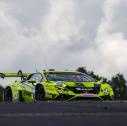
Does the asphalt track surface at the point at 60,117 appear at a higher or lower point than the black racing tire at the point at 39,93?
lower

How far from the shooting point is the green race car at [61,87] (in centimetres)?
2100

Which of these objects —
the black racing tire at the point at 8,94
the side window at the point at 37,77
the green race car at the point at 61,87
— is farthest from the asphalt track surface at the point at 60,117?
the black racing tire at the point at 8,94

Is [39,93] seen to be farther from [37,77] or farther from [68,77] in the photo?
[37,77]

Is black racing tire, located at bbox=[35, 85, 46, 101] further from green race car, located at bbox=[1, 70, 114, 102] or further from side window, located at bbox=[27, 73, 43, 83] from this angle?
side window, located at bbox=[27, 73, 43, 83]

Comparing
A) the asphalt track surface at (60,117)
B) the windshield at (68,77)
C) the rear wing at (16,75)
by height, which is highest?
the rear wing at (16,75)

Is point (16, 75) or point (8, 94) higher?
point (16, 75)

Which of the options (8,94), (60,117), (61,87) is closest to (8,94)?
(8,94)

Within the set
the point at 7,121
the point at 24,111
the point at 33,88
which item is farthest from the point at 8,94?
the point at 7,121

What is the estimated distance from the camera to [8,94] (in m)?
24.8

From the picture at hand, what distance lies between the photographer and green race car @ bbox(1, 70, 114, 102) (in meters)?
21.0

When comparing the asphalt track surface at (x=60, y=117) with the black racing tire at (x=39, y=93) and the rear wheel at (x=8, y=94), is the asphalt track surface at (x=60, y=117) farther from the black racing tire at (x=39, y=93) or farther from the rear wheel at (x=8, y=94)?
the rear wheel at (x=8, y=94)

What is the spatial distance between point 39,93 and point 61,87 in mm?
966

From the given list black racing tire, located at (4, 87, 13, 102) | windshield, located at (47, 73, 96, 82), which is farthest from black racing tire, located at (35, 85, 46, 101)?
black racing tire, located at (4, 87, 13, 102)

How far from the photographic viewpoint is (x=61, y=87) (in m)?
21.0
